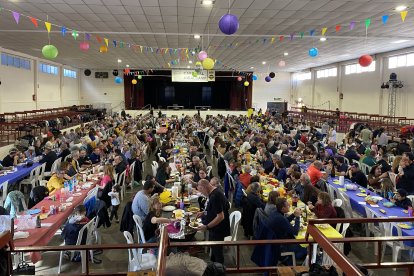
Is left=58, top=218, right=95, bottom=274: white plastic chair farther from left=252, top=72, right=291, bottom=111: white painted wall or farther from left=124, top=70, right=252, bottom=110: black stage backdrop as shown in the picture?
left=252, top=72, right=291, bottom=111: white painted wall

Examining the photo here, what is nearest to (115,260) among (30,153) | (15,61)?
(30,153)

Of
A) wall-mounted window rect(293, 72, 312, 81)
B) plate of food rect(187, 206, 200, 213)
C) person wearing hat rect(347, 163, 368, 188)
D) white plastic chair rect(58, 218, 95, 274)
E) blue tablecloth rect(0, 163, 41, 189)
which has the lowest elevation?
white plastic chair rect(58, 218, 95, 274)

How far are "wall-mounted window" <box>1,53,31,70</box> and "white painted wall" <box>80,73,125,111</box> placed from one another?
978 cm

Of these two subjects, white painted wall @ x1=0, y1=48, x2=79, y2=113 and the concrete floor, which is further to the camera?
white painted wall @ x1=0, y1=48, x2=79, y2=113

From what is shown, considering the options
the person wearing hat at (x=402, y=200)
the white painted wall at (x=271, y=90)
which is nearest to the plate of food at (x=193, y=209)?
the person wearing hat at (x=402, y=200)

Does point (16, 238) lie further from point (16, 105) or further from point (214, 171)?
point (16, 105)

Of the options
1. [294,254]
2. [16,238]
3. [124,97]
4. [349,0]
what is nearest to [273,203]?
[294,254]

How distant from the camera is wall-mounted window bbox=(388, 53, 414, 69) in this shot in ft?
54.8

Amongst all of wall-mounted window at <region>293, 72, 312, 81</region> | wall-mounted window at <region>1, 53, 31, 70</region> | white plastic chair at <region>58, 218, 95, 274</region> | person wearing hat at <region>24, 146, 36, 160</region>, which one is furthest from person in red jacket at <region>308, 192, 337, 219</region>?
wall-mounted window at <region>293, 72, 312, 81</region>

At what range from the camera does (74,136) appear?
42.2 ft

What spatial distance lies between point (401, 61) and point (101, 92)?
23.7m

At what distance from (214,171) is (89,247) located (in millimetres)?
9587

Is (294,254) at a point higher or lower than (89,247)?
lower

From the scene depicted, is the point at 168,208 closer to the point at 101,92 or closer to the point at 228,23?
the point at 228,23
